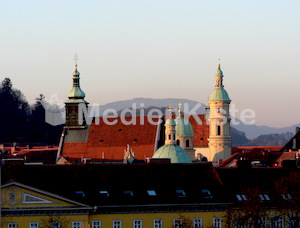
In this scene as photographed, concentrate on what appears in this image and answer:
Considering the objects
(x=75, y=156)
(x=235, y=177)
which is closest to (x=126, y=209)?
(x=235, y=177)

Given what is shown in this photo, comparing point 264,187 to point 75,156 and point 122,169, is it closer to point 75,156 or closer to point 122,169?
point 122,169

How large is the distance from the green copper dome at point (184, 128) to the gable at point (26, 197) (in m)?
89.1

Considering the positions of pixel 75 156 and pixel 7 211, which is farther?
pixel 75 156

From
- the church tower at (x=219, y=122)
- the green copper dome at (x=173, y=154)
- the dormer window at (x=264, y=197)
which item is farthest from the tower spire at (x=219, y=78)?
the dormer window at (x=264, y=197)

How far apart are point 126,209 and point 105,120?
313ft

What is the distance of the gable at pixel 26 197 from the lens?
80.4m

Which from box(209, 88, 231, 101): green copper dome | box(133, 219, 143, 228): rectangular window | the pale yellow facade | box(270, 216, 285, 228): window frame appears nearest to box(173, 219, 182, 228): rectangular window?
the pale yellow facade

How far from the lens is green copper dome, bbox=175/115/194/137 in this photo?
169875 millimetres

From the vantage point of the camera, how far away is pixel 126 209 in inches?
3253

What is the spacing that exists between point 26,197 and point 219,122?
319 feet

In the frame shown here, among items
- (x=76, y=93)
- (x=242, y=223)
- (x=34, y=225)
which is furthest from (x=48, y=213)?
(x=76, y=93)

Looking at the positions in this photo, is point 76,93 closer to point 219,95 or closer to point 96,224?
point 219,95

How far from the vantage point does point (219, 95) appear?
176 metres

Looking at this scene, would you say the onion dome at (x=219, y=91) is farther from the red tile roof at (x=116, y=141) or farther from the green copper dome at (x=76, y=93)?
the green copper dome at (x=76, y=93)
